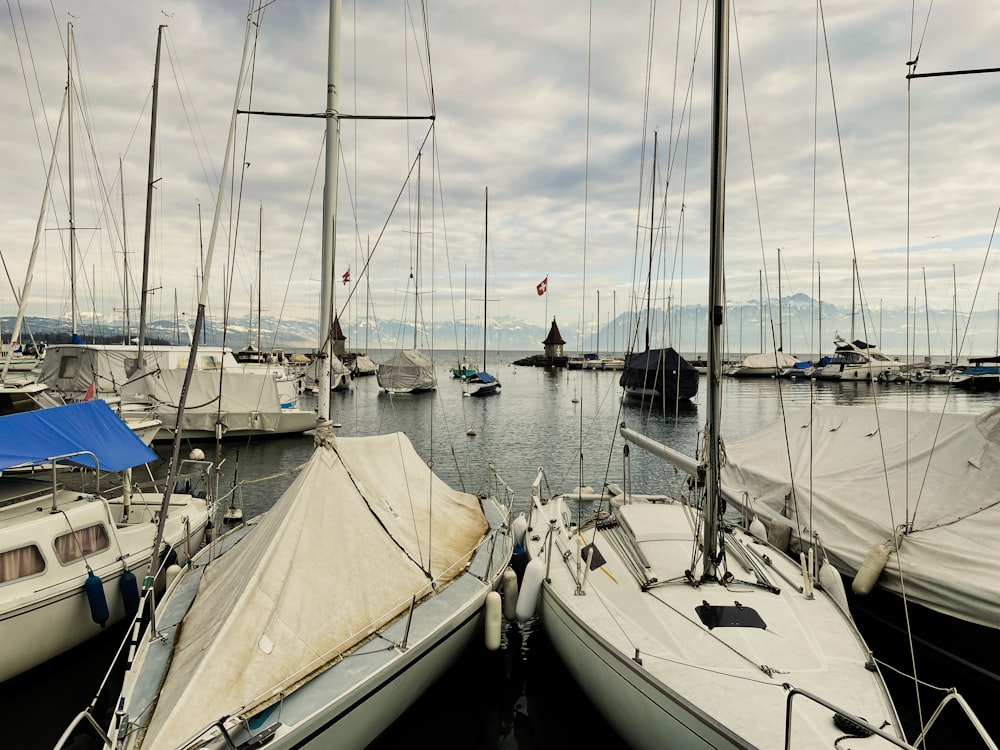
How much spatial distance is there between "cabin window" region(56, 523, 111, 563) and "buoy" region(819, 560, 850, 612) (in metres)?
12.1

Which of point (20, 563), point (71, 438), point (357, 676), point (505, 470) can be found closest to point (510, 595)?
point (357, 676)

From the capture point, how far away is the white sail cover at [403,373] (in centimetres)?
5788

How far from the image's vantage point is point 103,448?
1051 cm

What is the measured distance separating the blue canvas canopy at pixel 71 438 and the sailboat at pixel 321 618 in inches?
120

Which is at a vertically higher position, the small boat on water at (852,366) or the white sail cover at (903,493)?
the small boat on water at (852,366)

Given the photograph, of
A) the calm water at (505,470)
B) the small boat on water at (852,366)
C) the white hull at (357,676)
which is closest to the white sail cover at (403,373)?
the calm water at (505,470)

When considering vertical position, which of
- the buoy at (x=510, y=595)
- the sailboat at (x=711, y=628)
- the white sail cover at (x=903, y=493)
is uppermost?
the white sail cover at (x=903, y=493)

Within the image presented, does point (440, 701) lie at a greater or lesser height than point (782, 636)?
lesser

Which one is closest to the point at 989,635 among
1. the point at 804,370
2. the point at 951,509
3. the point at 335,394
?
the point at 951,509

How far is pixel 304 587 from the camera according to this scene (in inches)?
273

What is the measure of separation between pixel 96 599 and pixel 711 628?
964cm

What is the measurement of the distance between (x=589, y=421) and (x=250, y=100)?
119 feet

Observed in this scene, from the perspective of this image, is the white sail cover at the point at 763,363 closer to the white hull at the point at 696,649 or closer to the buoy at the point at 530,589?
the white hull at the point at 696,649

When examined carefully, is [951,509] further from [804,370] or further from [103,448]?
[804,370]
